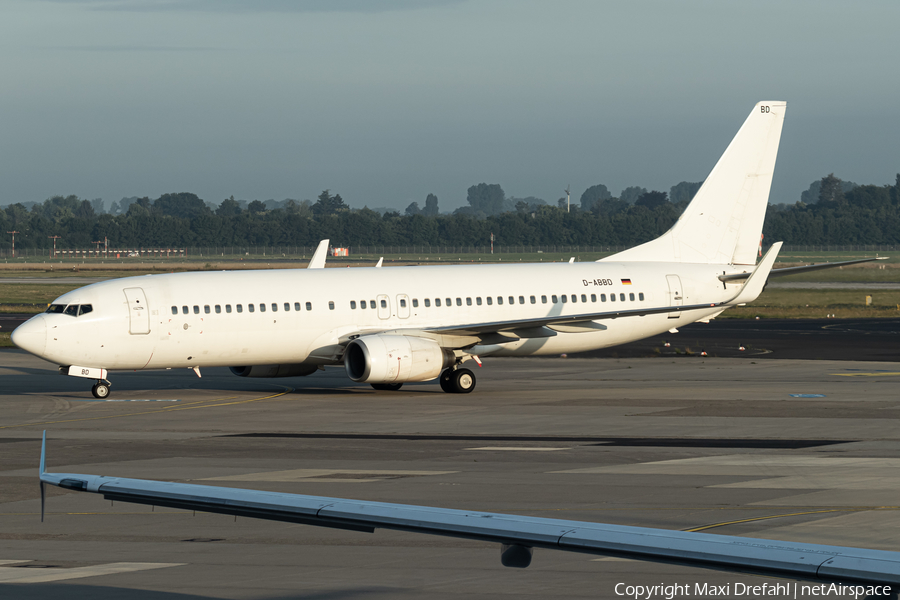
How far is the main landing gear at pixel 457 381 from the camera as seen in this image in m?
34.8

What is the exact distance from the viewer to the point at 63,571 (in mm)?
12898

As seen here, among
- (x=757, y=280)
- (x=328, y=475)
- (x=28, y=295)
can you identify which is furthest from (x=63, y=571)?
(x=28, y=295)

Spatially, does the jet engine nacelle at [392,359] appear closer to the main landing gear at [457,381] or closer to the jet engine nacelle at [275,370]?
the main landing gear at [457,381]

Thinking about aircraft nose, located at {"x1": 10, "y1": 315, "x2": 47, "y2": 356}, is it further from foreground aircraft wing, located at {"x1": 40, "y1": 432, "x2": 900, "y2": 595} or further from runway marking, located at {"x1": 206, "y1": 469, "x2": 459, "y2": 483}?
foreground aircraft wing, located at {"x1": 40, "y1": 432, "x2": 900, "y2": 595}

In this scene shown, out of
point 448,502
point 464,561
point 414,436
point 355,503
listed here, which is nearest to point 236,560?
point 464,561

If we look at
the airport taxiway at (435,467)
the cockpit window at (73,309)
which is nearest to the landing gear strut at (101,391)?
the airport taxiway at (435,467)

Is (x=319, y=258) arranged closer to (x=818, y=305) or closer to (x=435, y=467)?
(x=435, y=467)

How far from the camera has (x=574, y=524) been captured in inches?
278

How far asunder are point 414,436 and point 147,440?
601 cm

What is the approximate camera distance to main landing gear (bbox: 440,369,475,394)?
114ft

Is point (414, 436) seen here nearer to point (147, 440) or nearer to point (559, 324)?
point (147, 440)

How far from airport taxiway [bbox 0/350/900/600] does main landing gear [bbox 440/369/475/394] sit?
2.25ft

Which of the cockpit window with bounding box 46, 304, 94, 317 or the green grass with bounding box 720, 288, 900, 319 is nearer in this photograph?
the cockpit window with bounding box 46, 304, 94, 317

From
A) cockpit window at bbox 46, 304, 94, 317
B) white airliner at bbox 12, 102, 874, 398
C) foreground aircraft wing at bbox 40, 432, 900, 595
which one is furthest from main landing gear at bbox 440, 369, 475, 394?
foreground aircraft wing at bbox 40, 432, 900, 595
